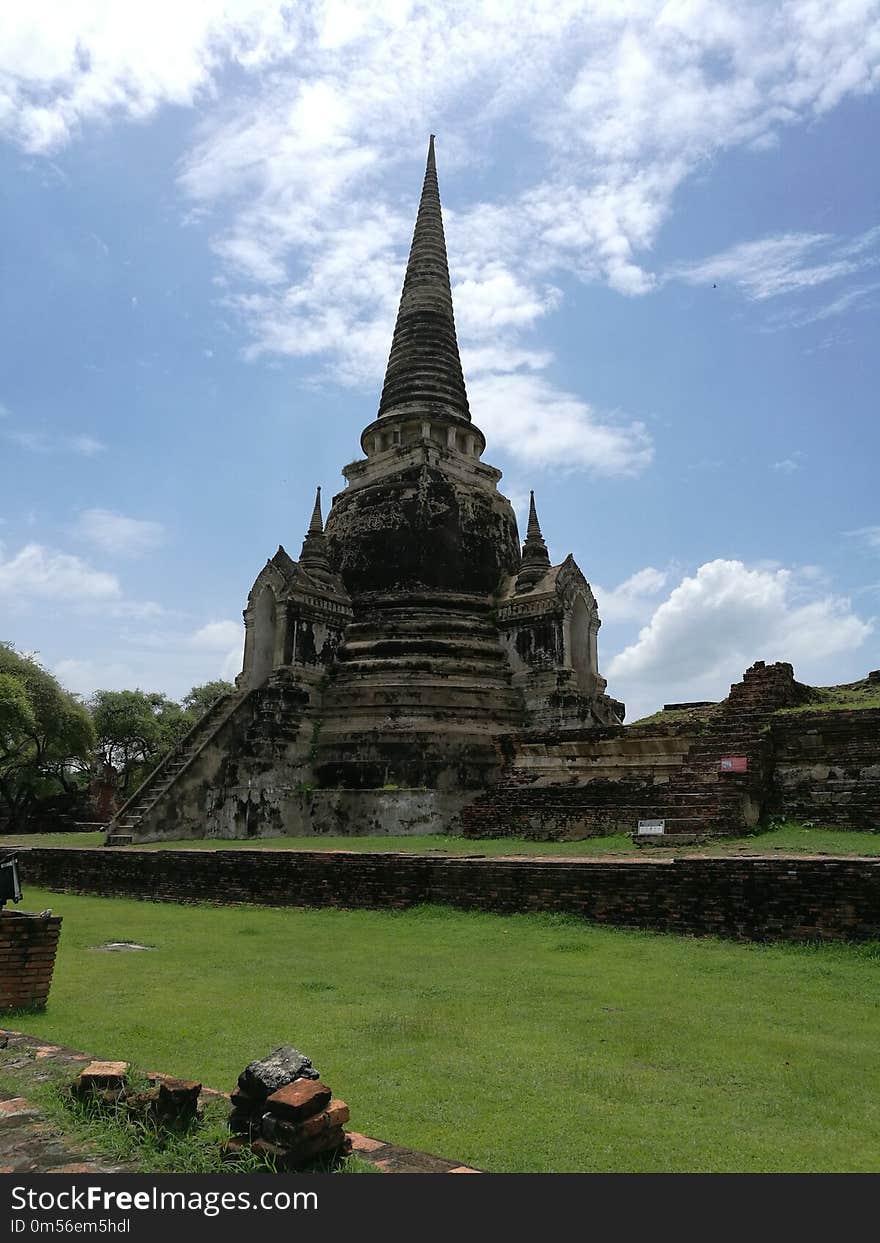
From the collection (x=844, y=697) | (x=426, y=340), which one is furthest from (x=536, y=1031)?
(x=426, y=340)

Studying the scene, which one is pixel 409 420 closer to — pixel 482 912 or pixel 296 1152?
pixel 482 912

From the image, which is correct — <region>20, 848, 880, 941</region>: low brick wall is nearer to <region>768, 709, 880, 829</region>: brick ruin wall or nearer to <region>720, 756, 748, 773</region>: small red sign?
<region>720, 756, 748, 773</region>: small red sign

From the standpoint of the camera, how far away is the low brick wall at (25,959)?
6.73 metres

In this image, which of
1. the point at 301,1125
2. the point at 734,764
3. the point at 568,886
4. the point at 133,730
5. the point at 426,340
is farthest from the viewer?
the point at 133,730

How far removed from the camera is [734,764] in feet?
45.1

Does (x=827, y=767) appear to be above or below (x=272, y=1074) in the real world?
above

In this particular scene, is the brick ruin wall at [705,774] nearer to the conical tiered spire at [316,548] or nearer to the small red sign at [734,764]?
the small red sign at [734,764]

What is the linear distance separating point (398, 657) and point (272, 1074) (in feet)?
62.0

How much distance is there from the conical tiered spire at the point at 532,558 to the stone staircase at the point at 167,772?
797 centimetres

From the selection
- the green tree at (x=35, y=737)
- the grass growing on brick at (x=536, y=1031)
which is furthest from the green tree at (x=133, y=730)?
the grass growing on brick at (x=536, y=1031)

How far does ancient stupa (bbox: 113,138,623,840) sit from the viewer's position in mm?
20406

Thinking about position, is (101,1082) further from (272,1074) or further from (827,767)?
(827,767)

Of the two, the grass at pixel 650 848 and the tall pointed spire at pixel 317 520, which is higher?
the tall pointed spire at pixel 317 520
